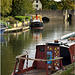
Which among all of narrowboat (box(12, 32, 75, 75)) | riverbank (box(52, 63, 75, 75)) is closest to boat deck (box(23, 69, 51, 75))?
narrowboat (box(12, 32, 75, 75))

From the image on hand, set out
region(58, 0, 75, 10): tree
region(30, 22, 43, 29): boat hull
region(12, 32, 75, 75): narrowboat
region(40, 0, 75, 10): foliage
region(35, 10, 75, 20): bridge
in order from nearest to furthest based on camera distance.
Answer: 1. region(12, 32, 75, 75): narrowboat
2. region(30, 22, 43, 29): boat hull
3. region(35, 10, 75, 20): bridge
4. region(58, 0, 75, 10): tree
5. region(40, 0, 75, 10): foliage

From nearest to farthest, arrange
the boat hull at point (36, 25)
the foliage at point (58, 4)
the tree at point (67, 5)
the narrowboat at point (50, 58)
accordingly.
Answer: the narrowboat at point (50, 58), the boat hull at point (36, 25), the tree at point (67, 5), the foliage at point (58, 4)

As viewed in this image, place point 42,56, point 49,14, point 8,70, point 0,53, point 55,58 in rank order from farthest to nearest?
point 49,14, point 0,53, point 8,70, point 42,56, point 55,58

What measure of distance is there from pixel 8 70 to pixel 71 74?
519 cm

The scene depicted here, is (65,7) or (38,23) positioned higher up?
(65,7)

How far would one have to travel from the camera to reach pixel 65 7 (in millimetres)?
125188

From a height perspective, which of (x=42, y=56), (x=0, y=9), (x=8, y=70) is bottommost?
(x=8, y=70)

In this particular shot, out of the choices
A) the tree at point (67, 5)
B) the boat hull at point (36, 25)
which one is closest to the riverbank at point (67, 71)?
the boat hull at point (36, 25)

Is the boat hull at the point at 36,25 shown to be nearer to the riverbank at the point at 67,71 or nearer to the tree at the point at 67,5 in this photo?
the riverbank at the point at 67,71

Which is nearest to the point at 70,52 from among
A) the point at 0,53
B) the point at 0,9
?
the point at 0,53

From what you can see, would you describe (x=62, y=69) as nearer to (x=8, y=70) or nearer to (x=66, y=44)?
(x=66, y=44)

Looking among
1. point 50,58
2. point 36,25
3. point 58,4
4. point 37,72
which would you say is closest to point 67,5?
point 58,4

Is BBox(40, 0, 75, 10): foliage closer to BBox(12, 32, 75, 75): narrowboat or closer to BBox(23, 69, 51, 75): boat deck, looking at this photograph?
BBox(12, 32, 75, 75): narrowboat

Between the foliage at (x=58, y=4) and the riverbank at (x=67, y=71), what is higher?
the foliage at (x=58, y=4)
